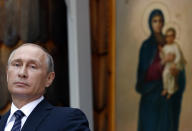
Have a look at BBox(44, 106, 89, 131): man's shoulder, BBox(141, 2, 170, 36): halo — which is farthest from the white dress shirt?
BBox(141, 2, 170, 36): halo

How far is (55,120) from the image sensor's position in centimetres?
249

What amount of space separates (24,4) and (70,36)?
95 centimetres

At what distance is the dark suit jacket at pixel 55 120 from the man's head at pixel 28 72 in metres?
0.14

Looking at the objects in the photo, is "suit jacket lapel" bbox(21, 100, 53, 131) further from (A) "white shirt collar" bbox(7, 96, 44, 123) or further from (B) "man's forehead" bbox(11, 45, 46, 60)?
(B) "man's forehead" bbox(11, 45, 46, 60)

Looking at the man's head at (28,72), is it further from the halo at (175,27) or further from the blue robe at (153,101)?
the halo at (175,27)

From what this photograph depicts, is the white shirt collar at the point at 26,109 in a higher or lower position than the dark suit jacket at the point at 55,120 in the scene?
higher

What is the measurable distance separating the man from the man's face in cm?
404

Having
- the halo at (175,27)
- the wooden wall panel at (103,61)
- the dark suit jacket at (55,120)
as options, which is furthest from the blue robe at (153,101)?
the dark suit jacket at (55,120)

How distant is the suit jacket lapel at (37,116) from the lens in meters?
2.46

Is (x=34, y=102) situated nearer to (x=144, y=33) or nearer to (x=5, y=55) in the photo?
(x=5, y=55)

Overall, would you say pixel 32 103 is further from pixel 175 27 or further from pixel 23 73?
pixel 175 27

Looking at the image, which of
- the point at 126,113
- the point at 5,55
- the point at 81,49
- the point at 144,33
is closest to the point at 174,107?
the point at 126,113

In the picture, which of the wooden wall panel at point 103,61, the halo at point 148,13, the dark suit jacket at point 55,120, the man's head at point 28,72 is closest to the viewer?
the dark suit jacket at point 55,120

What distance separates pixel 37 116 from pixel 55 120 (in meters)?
0.13
